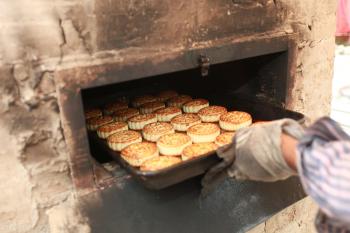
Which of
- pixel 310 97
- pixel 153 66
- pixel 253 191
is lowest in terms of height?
pixel 253 191

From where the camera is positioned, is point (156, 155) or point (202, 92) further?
point (202, 92)

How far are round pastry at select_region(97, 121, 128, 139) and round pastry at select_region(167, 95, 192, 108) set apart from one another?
38 cm

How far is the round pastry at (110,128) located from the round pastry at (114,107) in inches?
6.9

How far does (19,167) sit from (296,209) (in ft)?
6.06

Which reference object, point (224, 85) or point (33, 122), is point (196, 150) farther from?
point (224, 85)

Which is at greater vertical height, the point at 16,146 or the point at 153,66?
the point at 153,66

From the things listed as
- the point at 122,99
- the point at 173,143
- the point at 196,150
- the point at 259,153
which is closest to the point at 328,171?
the point at 259,153

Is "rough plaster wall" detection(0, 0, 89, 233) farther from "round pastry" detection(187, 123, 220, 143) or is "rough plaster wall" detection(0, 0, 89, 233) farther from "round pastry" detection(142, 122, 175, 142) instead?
"round pastry" detection(187, 123, 220, 143)

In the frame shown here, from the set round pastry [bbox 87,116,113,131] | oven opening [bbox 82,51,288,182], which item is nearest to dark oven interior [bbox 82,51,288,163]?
oven opening [bbox 82,51,288,182]

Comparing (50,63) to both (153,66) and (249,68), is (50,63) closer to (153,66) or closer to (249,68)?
(153,66)

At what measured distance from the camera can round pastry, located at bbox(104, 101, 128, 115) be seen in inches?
80.3

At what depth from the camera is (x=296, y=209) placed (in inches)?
91.2

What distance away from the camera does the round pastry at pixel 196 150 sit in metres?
1.46

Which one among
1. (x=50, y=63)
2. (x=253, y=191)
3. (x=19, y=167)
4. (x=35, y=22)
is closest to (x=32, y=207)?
(x=19, y=167)
